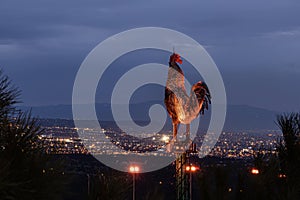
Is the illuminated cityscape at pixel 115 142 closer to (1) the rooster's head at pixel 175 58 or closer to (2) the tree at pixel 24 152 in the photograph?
(2) the tree at pixel 24 152

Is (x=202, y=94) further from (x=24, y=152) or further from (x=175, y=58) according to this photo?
(x=24, y=152)

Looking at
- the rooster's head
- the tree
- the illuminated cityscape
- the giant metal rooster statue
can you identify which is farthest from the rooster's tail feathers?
the tree

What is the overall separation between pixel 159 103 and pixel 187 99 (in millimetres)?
779

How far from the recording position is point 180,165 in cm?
1121

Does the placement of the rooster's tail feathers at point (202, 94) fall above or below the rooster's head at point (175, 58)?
below

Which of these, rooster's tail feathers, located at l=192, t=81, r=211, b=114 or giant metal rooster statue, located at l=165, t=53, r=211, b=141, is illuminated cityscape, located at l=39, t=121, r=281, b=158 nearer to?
giant metal rooster statue, located at l=165, t=53, r=211, b=141

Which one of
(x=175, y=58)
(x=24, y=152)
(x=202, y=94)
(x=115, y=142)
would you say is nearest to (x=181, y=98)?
(x=202, y=94)

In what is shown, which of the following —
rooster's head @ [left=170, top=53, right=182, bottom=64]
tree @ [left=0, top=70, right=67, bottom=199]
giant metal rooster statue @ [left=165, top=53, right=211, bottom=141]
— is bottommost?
tree @ [left=0, top=70, right=67, bottom=199]

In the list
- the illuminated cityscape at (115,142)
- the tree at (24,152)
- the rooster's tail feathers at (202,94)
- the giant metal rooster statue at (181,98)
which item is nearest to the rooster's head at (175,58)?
the giant metal rooster statue at (181,98)

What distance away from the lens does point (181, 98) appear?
1144 cm

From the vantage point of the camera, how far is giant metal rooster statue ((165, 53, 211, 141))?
1135 cm

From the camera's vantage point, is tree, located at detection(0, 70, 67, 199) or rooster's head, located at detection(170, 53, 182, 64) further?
rooster's head, located at detection(170, 53, 182, 64)

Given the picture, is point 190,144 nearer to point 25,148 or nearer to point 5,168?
point 25,148

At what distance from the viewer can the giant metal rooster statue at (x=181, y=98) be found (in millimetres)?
11352
